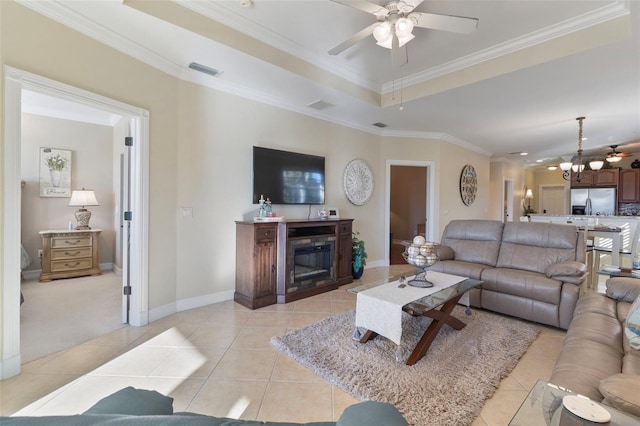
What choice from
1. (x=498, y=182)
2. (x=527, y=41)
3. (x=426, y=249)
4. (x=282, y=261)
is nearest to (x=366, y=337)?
(x=426, y=249)

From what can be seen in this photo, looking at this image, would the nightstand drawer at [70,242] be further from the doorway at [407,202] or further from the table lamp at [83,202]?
the doorway at [407,202]

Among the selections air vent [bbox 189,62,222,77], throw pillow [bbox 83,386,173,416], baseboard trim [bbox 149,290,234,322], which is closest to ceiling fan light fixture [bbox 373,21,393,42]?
air vent [bbox 189,62,222,77]

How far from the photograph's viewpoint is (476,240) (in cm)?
383

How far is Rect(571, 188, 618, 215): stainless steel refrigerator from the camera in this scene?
793cm

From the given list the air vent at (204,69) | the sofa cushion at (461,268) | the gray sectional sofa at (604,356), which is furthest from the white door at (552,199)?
the air vent at (204,69)

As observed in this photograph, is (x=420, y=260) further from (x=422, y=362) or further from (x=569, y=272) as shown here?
(x=569, y=272)

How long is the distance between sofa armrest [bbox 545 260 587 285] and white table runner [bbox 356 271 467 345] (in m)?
1.27

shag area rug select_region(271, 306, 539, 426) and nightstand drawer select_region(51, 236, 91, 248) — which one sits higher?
nightstand drawer select_region(51, 236, 91, 248)

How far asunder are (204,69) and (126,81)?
31.6 inches

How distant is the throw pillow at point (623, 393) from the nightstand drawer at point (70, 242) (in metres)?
5.98

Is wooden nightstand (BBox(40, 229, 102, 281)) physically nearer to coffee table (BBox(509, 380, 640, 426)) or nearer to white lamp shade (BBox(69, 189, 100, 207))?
white lamp shade (BBox(69, 189, 100, 207))

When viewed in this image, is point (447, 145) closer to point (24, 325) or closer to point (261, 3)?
point (261, 3)

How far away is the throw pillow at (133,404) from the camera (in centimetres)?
77

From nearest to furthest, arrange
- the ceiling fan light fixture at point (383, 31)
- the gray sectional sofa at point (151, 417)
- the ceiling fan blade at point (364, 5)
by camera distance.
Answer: the gray sectional sofa at point (151, 417) → the ceiling fan blade at point (364, 5) → the ceiling fan light fixture at point (383, 31)
